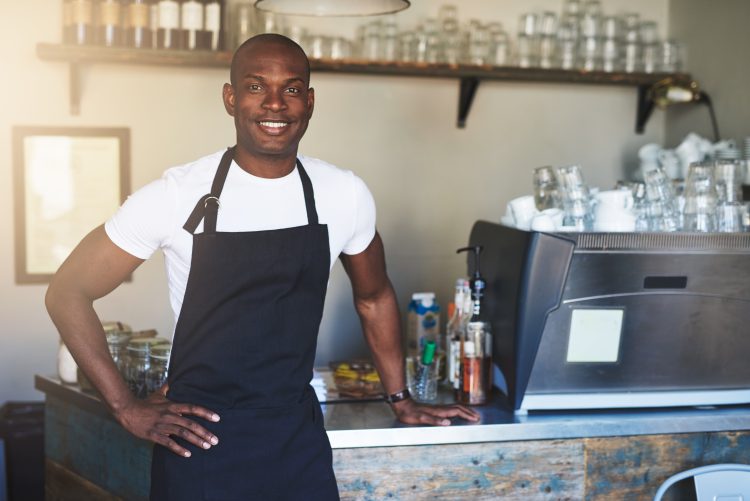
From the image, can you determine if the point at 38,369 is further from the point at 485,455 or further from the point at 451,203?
the point at 485,455

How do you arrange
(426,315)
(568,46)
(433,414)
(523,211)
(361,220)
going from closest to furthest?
(361,220) < (433,414) < (523,211) < (426,315) < (568,46)

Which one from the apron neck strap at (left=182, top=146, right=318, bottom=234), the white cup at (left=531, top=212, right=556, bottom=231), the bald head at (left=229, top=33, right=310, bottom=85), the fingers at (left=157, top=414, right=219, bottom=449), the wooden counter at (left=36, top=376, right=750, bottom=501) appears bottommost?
the wooden counter at (left=36, top=376, right=750, bottom=501)

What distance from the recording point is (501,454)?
7.11 ft

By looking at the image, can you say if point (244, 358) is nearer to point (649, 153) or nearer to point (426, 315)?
point (426, 315)

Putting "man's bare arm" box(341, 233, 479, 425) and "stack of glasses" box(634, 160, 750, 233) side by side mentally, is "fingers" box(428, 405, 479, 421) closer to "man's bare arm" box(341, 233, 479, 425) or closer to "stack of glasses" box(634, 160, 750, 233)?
"man's bare arm" box(341, 233, 479, 425)

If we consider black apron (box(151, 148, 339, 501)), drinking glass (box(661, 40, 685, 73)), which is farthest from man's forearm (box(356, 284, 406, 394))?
drinking glass (box(661, 40, 685, 73))

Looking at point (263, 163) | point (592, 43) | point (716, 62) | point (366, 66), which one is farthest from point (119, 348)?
point (716, 62)

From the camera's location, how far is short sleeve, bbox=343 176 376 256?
200cm

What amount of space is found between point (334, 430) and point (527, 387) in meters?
0.47


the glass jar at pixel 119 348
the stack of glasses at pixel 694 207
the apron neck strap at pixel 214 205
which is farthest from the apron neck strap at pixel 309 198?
the stack of glasses at pixel 694 207

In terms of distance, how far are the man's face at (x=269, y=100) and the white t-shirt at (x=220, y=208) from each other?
78 millimetres

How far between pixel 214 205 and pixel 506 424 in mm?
847

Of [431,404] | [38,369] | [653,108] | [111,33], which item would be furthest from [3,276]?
[653,108]

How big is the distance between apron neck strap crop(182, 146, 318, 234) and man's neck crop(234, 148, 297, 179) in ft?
0.08
